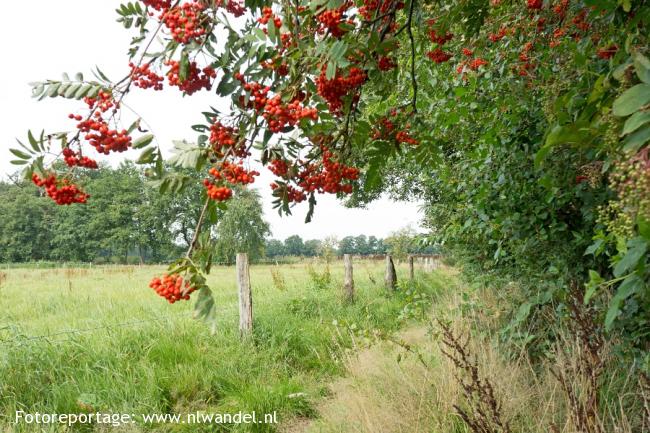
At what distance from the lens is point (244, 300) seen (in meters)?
5.27

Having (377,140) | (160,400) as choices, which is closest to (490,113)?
(377,140)

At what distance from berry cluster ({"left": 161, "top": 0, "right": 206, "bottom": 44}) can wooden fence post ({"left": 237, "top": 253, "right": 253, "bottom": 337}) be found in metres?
4.13

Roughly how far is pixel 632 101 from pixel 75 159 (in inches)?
63.5

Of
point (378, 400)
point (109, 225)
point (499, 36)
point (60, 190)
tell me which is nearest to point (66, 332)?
point (378, 400)

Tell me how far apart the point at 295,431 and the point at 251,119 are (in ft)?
9.94

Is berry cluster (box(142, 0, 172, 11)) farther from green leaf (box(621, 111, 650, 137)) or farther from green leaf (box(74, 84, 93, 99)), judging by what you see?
green leaf (box(621, 111, 650, 137))

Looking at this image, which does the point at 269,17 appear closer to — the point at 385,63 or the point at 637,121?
the point at 385,63

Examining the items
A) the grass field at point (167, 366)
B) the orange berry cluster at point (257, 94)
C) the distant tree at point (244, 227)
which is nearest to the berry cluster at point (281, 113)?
the orange berry cluster at point (257, 94)

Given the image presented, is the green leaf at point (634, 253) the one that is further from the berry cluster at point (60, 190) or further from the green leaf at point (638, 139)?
the berry cluster at point (60, 190)

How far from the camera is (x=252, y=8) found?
5.22ft

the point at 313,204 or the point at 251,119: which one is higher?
the point at 251,119

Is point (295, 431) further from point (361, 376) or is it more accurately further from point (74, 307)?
point (74, 307)

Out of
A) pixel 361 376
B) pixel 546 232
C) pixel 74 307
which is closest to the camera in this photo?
pixel 546 232

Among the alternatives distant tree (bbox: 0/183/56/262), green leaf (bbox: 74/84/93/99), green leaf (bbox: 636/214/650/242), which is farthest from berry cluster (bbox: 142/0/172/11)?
distant tree (bbox: 0/183/56/262)
